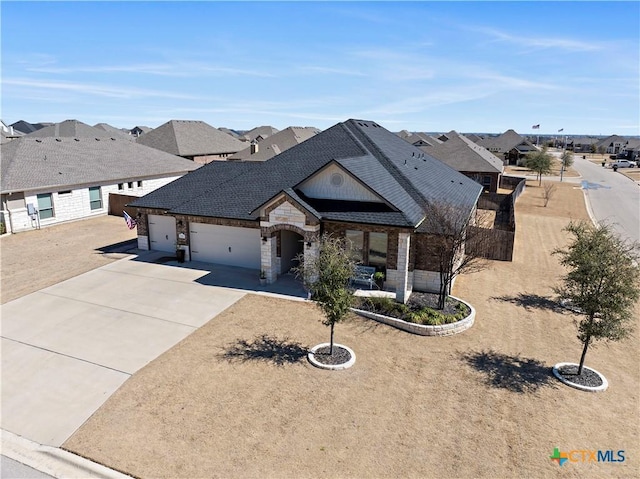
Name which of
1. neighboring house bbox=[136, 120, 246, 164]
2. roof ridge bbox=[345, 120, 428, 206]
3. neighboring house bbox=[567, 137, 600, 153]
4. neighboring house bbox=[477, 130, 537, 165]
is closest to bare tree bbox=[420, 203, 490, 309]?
A: roof ridge bbox=[345, 120, 428, 206]

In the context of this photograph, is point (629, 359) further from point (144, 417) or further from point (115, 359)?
point (115, 359)

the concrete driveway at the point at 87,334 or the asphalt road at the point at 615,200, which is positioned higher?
the asphalt road at the point at 615,200

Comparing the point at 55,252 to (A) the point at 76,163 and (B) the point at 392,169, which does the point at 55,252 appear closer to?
(A) the point at 76,163

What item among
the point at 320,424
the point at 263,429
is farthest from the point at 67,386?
the point at 320,424

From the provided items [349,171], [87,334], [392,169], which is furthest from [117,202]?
[349,171]

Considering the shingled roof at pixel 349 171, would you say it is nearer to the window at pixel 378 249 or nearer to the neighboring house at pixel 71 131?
the window at pixel 378 249

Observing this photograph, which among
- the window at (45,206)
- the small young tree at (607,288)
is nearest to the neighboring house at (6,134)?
the window at (45,206)

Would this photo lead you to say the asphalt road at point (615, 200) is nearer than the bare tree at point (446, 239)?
No
